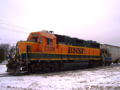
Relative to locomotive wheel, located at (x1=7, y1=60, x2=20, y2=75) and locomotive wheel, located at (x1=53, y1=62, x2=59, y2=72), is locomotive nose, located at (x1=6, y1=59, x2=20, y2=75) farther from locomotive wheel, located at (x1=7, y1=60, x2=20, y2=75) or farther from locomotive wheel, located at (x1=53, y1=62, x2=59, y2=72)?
locomotive wheel, located at (x1=53, y1=62, x2=59, y2=72)

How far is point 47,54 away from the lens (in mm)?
11141

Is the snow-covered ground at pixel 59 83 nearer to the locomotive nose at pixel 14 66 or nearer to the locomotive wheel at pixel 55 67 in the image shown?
the locomotive nose at pixel 14 66

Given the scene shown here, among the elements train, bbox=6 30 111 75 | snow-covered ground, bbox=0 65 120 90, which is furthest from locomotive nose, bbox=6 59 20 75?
snow-covered ground, bbox=0 65 120 90

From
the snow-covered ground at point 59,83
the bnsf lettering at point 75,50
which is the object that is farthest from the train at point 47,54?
A: the snow-covered ground at point 59,83

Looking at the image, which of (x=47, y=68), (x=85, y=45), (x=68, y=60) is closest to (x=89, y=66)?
(x=85, y=45)

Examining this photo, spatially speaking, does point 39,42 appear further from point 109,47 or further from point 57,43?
point 109,47

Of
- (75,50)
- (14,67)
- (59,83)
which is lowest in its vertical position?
(59,83)

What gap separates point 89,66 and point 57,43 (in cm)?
732

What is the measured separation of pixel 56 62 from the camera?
12.3m

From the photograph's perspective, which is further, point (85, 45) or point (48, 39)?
point (85, 45)

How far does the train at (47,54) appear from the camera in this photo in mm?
9894

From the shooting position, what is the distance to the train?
390 inches

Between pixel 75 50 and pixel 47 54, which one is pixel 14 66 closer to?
pixel 47 54

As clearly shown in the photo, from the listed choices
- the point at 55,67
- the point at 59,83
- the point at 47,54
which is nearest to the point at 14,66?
the point at 47,54
